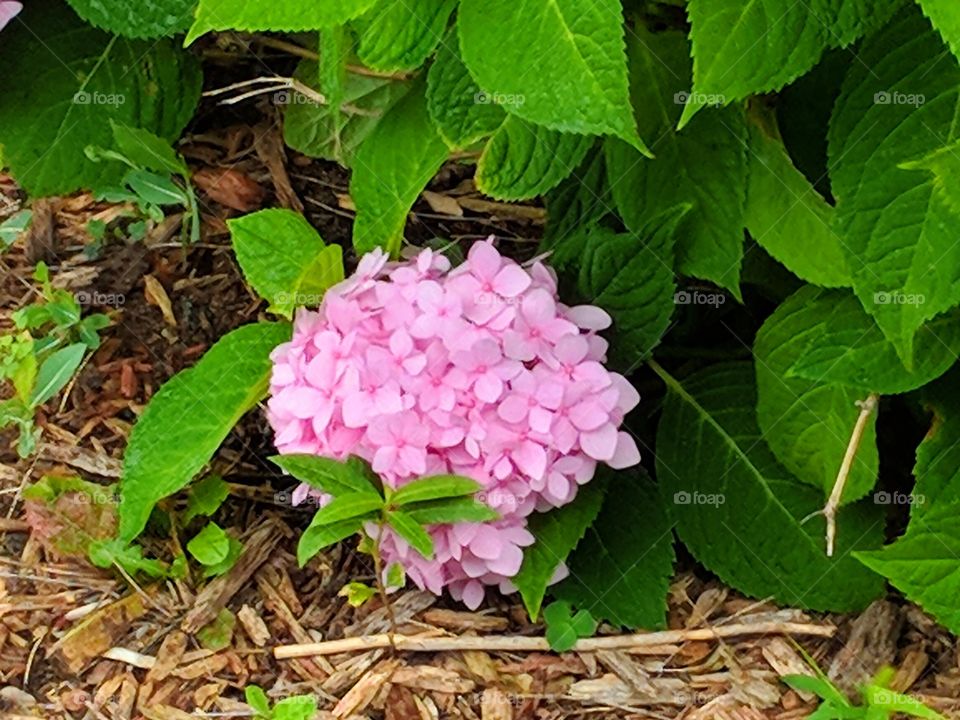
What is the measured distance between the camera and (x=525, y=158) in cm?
146

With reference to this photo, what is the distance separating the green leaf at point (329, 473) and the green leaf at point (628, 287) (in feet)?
1.12

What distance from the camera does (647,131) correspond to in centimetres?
148

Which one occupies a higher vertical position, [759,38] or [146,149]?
[759,38]

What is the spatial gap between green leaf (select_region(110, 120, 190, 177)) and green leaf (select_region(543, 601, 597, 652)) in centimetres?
79

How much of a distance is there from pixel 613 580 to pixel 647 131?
51 centimetres

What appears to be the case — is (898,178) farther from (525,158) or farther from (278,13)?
(278,13)

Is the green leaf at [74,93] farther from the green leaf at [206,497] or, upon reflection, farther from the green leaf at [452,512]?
the green leaf at [452,512]

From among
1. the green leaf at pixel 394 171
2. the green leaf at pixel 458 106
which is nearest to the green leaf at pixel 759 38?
the green leaf at pixel 458 106

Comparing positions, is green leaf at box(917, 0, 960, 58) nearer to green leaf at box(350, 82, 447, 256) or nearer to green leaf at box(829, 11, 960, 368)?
green leaf at box(829, 11, 960, 368)

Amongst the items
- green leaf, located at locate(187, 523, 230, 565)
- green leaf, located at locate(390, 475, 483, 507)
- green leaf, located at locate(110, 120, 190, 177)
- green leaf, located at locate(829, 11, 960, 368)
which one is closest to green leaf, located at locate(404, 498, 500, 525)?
green leaf, located at locate(390, 475, 483, 507)

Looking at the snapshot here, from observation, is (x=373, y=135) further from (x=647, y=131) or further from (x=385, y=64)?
(x=647, y=131)

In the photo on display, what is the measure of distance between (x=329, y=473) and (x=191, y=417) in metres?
0.21

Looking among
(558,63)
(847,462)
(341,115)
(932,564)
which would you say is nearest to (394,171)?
(341,115)

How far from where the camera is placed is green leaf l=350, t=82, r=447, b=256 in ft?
4.99
